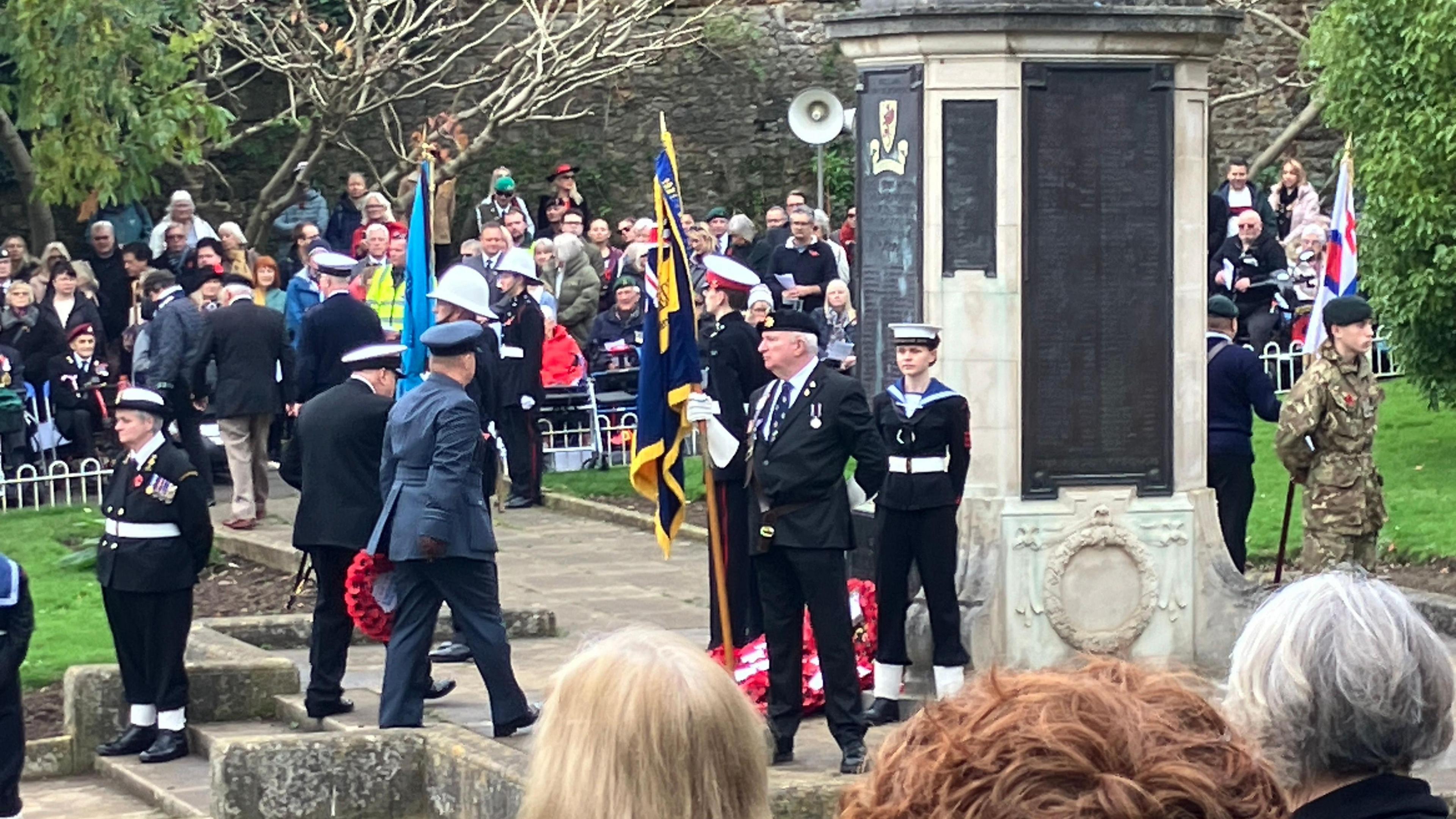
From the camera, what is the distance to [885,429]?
10.1 metres

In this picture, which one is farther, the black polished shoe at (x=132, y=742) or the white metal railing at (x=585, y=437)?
the white metal railing at (x=585, y=437)

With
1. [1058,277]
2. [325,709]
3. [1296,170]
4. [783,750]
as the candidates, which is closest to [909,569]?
[783,750]

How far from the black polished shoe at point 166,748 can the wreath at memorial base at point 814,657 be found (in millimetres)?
2491

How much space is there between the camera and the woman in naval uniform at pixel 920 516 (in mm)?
9906

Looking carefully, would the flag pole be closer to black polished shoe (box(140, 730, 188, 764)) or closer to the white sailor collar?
the white sailor collar

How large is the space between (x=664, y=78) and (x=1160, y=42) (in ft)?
62.1

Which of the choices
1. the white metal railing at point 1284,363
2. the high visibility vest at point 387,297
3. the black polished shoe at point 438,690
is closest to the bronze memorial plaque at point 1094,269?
the black polished shoe at point 438,690

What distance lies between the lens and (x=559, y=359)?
19.5 m

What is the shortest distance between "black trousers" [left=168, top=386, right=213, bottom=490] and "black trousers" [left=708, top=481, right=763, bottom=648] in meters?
6.32

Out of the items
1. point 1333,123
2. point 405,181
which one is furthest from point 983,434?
point 405,181

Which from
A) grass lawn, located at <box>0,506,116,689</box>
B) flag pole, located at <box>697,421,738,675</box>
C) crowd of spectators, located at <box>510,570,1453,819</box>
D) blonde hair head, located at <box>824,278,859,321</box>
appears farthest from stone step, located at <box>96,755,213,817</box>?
blonde hair head, located at <box>824,278,859,321</box>

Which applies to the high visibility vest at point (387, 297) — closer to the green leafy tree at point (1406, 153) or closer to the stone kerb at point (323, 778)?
the green leafy tree at point (1406, 153)

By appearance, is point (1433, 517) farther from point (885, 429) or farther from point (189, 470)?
point (189, 470)

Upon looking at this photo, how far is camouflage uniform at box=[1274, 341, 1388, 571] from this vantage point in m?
12.1
